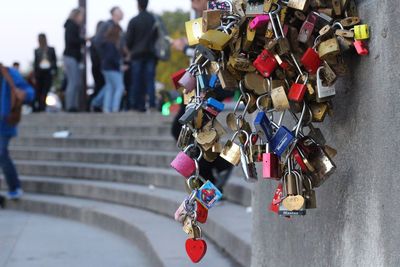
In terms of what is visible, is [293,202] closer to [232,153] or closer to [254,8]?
[232,153]

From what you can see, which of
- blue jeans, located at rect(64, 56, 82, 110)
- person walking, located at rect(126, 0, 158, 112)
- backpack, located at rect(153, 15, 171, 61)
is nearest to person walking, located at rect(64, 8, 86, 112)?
blue jeans, located at rect(64, 56, 82, 110)

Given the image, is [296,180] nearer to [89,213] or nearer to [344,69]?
[344,69]

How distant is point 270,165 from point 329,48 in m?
0.40

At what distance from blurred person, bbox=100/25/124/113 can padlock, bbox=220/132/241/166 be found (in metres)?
11.1

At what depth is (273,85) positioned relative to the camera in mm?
2541

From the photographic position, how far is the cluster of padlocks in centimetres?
241

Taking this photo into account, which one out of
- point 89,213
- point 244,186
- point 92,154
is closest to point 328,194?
point 244,186

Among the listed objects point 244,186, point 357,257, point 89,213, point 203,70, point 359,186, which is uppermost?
point 203,70

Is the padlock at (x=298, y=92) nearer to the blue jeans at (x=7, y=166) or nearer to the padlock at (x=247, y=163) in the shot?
the padlock at (x=247, y=163)

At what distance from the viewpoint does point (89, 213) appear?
324 inches

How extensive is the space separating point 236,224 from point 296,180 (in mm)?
2850

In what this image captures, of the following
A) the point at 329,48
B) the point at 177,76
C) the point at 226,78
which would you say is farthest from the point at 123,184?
the point at 329,48

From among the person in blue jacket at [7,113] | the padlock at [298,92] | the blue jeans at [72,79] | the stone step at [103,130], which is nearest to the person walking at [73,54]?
the blue jeans at [72,79]

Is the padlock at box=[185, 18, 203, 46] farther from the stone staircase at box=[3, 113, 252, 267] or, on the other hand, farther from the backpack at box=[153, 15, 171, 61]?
the backpack at box=[153, 15, 171, 61]
